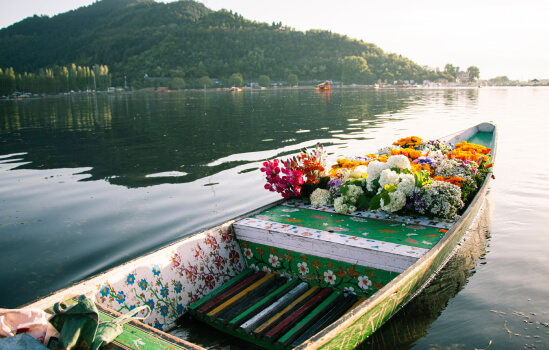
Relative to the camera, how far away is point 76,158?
1802 centimetres

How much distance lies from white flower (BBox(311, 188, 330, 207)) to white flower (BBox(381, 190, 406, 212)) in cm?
115

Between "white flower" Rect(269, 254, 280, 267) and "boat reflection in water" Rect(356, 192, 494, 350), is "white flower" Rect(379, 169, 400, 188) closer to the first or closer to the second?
"boat reflection in water" Rect(356, 192, 494, 350)

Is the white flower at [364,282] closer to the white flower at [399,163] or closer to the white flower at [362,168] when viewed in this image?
the white flower at [399,163]

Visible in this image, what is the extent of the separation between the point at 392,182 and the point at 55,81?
170 metres

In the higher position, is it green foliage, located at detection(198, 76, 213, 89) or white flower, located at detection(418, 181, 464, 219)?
green foliage, located at detection(198, 76, 213, 89)

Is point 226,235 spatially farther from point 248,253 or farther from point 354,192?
point 354,192

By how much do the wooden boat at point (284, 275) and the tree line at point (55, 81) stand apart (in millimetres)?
158304

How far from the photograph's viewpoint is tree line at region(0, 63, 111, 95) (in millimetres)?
137000


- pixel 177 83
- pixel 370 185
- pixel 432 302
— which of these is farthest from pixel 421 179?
pixel 177 83

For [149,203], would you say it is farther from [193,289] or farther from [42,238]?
[193,289]

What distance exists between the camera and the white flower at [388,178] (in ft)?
21.8

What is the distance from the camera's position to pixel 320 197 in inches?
287

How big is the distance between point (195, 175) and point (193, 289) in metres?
9.06

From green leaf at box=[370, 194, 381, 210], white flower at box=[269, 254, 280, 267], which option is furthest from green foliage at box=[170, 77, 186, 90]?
white flower at box=[269, 254, 280, 267]
